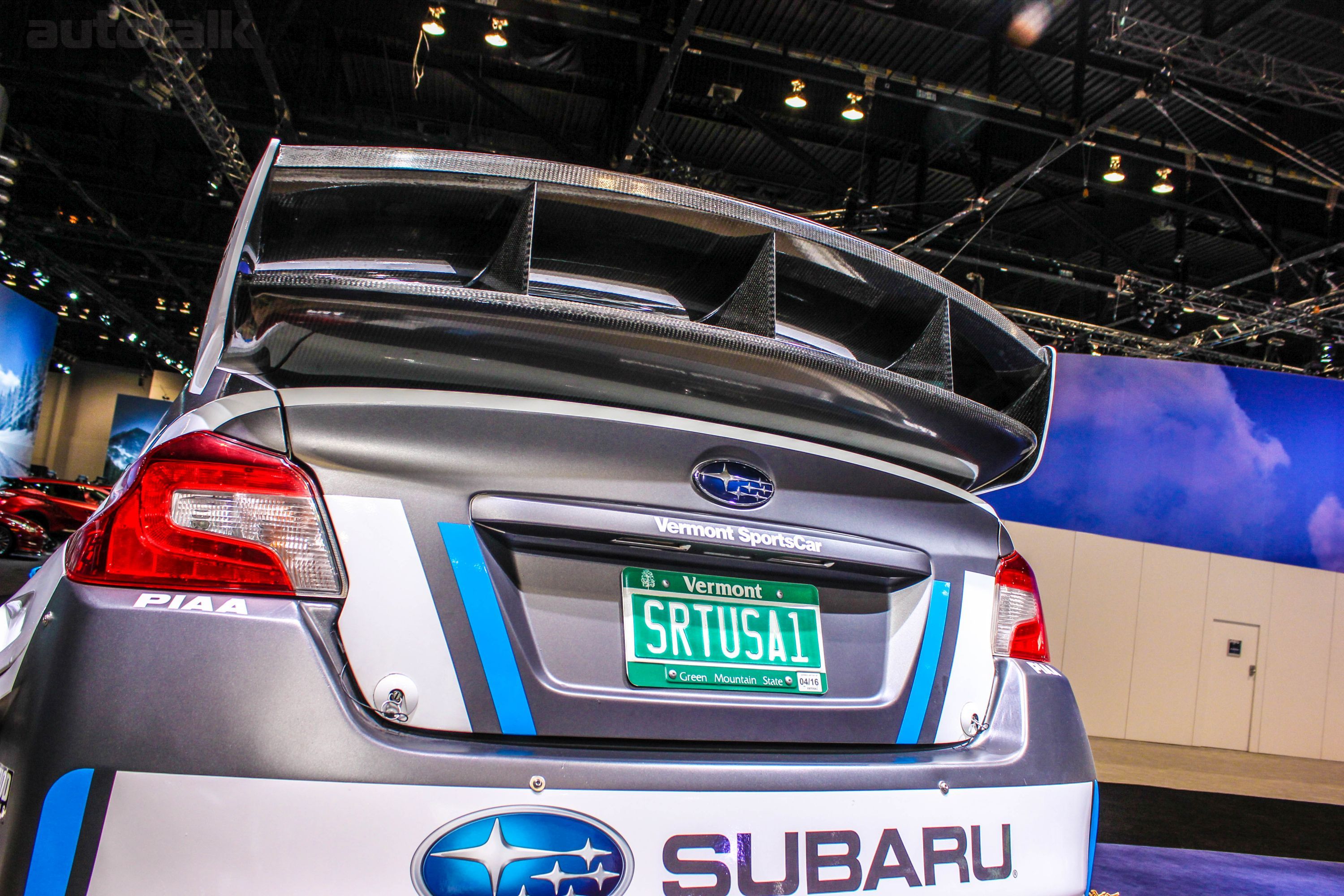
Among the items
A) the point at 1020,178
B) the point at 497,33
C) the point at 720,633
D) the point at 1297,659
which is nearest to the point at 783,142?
the point at 1020,178

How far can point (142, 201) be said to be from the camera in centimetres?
1419

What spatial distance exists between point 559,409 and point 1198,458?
1226cm

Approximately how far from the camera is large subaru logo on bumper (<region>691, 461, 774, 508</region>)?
108 centimetres

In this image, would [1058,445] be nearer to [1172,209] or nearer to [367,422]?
[1172,209]

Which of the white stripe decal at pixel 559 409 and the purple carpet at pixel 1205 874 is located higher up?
the white stripe decal at pixel 559 409

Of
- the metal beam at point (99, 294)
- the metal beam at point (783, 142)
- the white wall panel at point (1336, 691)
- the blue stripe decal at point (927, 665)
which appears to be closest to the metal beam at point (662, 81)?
the metal beam at point (783, 142)

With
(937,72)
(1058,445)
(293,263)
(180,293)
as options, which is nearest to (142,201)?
(180,293)

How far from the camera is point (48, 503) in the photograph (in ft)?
41.7

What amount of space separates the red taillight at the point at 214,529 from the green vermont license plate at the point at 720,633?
35 cm

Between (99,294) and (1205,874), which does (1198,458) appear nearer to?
(1205,874)

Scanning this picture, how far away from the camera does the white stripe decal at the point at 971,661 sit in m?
1.19

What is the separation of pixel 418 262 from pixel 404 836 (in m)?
0.76

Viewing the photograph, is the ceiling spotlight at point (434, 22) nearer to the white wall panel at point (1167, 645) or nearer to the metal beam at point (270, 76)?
the metal beam at point (270, 76)

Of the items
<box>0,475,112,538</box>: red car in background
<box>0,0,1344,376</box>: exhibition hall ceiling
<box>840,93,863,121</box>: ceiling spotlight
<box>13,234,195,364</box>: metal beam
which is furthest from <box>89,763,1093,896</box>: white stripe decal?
<box>13,234,195,364</box>: metal beam
